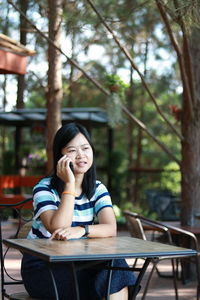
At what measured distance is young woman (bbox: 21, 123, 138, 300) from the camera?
9.54 ft

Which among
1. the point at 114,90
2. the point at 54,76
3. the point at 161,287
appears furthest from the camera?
the point at 54,76

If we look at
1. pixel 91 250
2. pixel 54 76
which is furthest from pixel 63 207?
pixel 54 76

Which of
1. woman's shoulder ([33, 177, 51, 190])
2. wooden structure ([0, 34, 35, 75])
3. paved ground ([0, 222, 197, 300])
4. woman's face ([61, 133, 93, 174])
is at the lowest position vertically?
paved ground ([0, 222, 197, 300])

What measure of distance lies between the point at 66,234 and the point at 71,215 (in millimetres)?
95

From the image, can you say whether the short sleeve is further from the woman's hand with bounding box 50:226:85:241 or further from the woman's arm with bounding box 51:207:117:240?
the woman's hand with bounding box 50:226:85:241

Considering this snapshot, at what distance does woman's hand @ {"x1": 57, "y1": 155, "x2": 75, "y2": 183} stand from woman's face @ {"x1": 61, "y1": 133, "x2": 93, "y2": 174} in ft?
0.22

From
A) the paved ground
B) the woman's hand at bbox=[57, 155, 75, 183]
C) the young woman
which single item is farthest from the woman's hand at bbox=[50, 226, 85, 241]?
the paved ground

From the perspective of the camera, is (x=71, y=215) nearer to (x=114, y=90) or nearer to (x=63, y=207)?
(x=63, y=207)

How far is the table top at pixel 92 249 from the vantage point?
2443 millimetres

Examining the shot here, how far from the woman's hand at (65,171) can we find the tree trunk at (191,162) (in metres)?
3.43

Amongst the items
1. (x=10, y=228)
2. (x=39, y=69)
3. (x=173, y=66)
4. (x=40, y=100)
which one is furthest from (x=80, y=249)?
(x=40, y=100)

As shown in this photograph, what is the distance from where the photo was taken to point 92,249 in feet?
8.63

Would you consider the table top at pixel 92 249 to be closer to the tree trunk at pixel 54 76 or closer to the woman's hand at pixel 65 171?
the woman's hand at pixel 65 171

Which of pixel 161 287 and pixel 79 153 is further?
pixel 161 287
